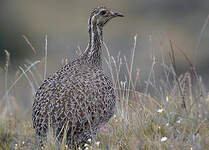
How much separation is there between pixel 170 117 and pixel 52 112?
1.36m

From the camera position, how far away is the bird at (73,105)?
601cm

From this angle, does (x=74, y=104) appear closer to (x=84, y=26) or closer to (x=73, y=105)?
(x=73, y=105)

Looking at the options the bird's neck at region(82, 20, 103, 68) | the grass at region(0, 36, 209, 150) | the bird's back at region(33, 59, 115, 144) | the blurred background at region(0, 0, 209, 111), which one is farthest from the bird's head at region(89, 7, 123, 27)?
the blurred background at region(0, 0, 209, 111)

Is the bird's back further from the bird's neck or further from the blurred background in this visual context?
the blurred background

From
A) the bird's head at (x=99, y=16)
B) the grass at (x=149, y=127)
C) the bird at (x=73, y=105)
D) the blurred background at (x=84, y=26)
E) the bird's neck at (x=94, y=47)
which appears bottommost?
the blurred background at (x=84, y=26)

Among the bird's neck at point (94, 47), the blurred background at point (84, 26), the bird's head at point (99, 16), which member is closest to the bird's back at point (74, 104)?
the bird's neck at point (94, 47)

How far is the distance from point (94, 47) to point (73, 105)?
3.69ft

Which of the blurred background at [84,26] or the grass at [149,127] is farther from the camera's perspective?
the blurred background at [84,26]

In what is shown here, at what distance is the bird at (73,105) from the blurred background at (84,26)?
13.3m

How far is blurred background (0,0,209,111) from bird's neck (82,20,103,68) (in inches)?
500

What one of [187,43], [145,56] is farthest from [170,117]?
[187,43]

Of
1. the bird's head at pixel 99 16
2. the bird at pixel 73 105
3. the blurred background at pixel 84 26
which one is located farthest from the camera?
the blurred background at pixel 84 26

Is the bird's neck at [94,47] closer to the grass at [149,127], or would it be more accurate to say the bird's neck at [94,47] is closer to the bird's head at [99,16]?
the bird's head at [99,16]

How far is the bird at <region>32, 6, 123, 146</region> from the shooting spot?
19.7 ft
